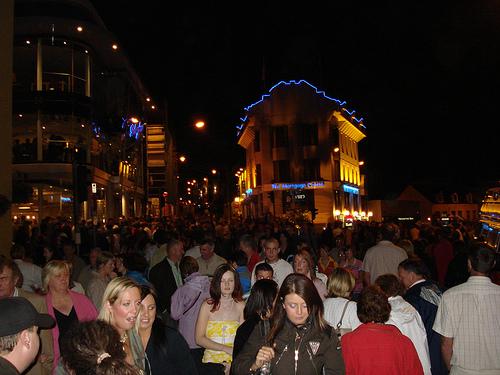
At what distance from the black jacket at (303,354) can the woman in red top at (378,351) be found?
0.38 metres

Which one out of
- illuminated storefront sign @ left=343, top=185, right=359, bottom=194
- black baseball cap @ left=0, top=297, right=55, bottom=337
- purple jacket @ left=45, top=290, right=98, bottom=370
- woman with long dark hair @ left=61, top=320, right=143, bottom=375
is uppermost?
illuminated storefront sign @ left=343, top=185, right=359, bottom=194

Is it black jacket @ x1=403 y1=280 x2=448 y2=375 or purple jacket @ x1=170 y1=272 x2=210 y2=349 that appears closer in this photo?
black jacket @ x1=403 y1=280 x2=448 y2=375

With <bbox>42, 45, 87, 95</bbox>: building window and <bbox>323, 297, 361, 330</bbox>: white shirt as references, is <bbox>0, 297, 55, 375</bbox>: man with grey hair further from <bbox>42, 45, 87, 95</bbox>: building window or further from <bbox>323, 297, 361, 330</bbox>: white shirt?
<bbox>42, 45, 87, 95</bbox>: building window

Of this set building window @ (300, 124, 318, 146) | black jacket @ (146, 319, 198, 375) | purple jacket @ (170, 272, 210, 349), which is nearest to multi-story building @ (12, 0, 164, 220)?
building window @ (300, 124, 318, 146)

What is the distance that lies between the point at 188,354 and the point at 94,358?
57.9 inches

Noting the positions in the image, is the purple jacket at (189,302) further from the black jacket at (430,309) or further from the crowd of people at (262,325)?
the black jacket at (430,309)

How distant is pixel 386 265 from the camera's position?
10039 mm

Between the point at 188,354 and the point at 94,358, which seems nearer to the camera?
the point at 94,358

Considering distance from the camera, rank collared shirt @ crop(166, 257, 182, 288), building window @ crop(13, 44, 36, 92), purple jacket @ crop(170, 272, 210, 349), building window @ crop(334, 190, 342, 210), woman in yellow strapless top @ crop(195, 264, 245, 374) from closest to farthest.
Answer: woman in yellow strapless top @ crop(195, 264, 245, 374), purple jacket @ crop(170, 272, 210, 349), collared shirt @ crop(166, 257, 182, 288), building window @ crop(13, 44, 36, 92), building window @ crop(334, 190, 342, 210)

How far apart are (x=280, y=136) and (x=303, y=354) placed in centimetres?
4831

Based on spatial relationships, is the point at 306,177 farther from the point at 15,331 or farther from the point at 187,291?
the point at 15,331

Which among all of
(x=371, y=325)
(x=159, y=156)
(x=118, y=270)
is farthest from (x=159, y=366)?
(x=159, y=156)

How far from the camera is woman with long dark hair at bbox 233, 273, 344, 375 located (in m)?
3.84

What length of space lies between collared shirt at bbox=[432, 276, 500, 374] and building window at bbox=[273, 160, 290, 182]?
151 feet
